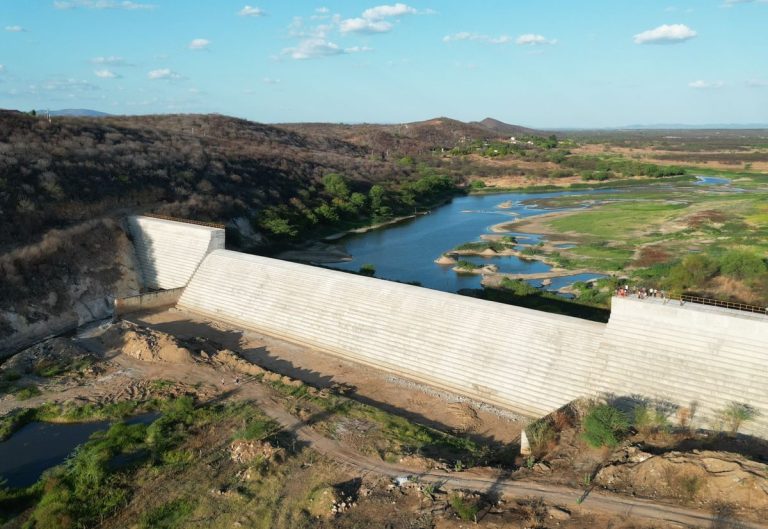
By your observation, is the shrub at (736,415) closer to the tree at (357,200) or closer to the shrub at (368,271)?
the shrub at (368,271)

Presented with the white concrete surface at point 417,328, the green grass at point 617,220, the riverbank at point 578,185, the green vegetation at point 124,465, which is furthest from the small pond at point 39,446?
the riverbank at point 578,185

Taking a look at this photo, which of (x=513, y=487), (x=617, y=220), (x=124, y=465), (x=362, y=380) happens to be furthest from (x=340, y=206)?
(x=513, y=487)

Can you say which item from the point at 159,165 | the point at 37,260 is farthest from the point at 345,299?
the point at 159,165

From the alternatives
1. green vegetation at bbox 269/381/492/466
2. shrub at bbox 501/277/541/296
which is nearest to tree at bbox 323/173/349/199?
shrub at bbox 501/277/541/296

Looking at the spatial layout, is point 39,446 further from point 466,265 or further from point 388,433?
point 466,265

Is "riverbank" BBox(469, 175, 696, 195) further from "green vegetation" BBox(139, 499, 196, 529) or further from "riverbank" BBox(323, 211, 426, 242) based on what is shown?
"green vegetation" BBox(139, 499, 196, 529)

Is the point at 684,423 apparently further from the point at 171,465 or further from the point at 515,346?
the point at 171,465
